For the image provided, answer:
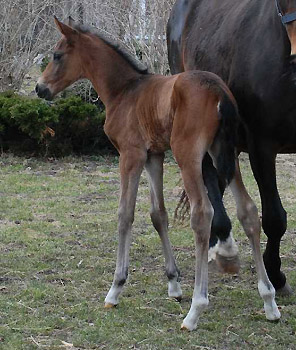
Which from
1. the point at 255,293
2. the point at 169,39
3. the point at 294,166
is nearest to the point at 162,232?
the point at 255,293

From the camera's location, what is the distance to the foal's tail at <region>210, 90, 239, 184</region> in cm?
408

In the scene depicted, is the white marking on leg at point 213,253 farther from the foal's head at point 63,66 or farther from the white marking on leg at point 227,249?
the foal's head at point 63,66

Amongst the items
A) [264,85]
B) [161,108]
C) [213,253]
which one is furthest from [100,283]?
[264,85]

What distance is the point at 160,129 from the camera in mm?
4367

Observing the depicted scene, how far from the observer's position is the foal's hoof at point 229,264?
5.21 meters

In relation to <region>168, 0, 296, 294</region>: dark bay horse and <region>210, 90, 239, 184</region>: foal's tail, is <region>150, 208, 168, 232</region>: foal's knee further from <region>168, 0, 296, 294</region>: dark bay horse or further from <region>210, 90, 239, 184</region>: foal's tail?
<region>210, 90, 239, 184</region>: foal's tail

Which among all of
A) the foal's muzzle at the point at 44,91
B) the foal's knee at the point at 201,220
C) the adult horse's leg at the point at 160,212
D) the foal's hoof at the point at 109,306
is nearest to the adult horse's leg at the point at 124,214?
the foal's hoof at the point at 109,306

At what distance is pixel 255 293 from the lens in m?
4.95

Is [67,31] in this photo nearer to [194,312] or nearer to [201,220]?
[201,220]

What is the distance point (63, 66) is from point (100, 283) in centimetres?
144

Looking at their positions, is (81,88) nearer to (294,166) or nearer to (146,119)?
(294,166)

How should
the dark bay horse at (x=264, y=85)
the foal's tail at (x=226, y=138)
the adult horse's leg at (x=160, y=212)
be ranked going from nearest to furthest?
the foal's tail at (x=226, y=138), the dark bay horse at (x=264, y=85), the adult horse's leg at (x=160, y=212)

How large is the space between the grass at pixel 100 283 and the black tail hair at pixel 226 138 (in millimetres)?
863

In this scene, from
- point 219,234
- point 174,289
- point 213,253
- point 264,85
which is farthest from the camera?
point 213,253
